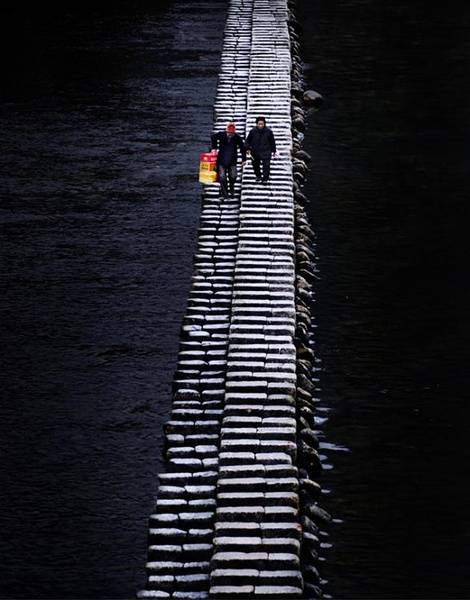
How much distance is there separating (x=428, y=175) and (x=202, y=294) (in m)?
11.7

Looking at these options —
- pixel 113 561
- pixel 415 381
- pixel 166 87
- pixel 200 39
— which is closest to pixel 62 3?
pixel 200 39

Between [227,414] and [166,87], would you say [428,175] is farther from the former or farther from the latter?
[227,414]

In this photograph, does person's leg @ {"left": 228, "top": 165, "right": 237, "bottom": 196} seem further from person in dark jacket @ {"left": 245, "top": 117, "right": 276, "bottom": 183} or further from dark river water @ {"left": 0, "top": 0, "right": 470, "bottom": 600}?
dark river water @ {"left": 0, "top": 0, "right": 470, "bottom": 600}

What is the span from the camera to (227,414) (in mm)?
29922

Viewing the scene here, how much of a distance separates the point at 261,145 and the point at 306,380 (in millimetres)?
8560

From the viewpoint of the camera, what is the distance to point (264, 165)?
3991 cm

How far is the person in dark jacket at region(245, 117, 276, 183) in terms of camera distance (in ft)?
128

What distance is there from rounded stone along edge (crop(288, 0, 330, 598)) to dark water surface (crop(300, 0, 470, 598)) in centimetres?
27

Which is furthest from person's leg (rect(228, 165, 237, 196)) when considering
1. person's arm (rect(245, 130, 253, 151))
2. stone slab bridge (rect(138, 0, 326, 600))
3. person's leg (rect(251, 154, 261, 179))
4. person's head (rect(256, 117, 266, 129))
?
person's head (rect(256, 117, 266, 129))

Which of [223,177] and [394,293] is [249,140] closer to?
[223,177]

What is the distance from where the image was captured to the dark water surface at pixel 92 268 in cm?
2791

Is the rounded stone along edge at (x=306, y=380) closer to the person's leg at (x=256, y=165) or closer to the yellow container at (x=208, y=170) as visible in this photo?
the person's leg at (x=256, y=165)

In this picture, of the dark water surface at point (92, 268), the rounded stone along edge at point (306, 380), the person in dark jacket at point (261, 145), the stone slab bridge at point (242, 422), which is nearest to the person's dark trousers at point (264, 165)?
the person in dark jacket at point (261, 145)

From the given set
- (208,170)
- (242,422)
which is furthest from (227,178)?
(242,422)
